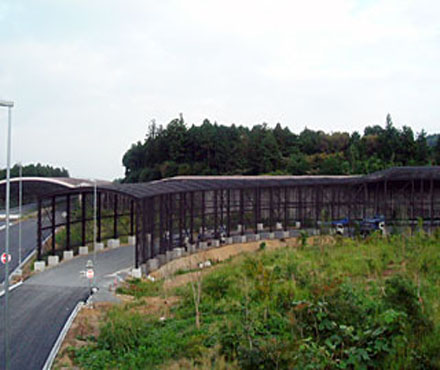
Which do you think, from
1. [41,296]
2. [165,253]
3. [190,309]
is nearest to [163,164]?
[165,253]

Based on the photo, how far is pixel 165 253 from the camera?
24906 millimetres

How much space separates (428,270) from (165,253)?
14.5 metres

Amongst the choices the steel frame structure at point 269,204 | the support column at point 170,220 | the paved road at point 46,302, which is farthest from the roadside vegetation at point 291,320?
the steel frame structure at point 269,204

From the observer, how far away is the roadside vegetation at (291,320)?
740 centimetres

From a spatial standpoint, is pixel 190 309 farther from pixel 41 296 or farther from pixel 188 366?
pixel 41 296

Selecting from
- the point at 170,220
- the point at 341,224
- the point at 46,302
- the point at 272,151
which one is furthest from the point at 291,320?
the point at 272,151

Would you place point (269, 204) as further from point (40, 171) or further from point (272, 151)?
point (40, 171)

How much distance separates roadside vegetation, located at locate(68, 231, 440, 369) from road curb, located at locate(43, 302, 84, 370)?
1.63 ft

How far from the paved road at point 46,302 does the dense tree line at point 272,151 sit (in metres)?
35.7

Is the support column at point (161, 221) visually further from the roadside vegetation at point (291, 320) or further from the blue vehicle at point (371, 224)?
the blue vehicle at point (371, 224)

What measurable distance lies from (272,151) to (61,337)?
49.3 meters

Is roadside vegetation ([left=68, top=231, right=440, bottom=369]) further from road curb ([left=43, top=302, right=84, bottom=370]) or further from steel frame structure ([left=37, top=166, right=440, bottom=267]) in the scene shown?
steel frame structure ([left=37, top=166, right=440, bottom=267])

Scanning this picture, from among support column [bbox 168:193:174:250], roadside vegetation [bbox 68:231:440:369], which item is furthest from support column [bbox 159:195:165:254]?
roadside vegetation [bbox 68:231:440:369]

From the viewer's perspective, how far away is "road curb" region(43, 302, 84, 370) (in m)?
10.7
